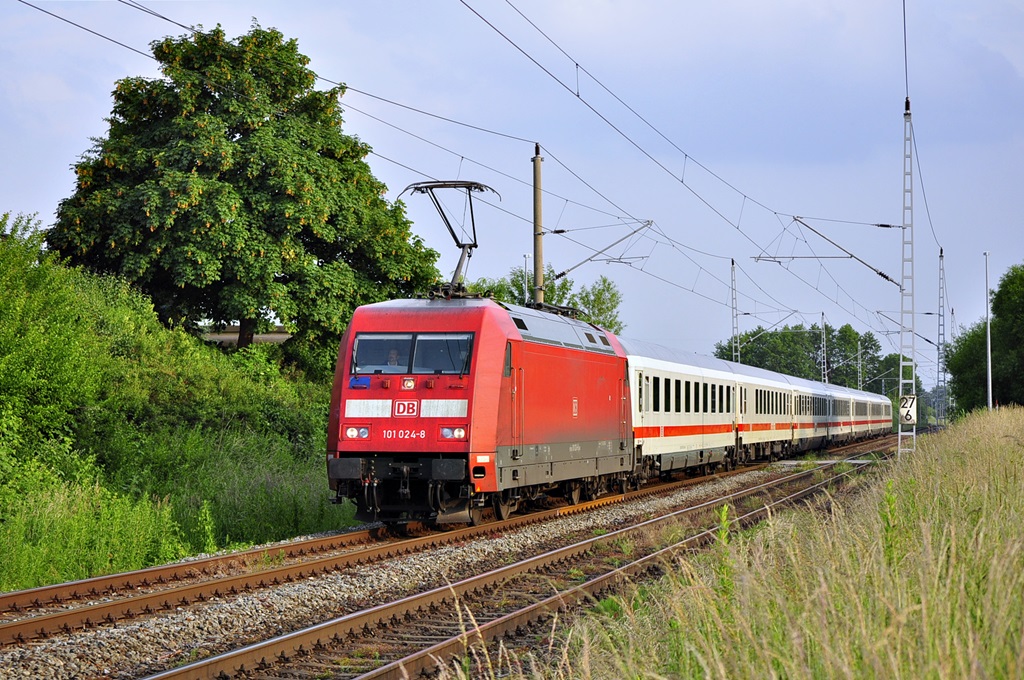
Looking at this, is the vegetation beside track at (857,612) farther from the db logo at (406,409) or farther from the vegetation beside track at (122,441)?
the vegetation beside track at (122,441)

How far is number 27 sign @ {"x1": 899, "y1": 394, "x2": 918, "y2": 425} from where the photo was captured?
26609mm

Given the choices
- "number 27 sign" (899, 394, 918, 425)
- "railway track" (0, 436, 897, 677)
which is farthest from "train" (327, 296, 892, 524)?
"number 27 sign" (899, 394, 918, 425)

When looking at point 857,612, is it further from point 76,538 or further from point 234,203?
point 234,203

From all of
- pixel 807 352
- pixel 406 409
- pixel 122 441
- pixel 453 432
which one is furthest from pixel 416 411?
pixel 807 352

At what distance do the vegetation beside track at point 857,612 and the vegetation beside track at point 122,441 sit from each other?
283 inches

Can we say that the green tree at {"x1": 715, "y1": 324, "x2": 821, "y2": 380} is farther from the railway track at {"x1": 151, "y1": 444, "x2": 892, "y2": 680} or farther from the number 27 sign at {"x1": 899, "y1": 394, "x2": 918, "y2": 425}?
the railway track at {"x1": 151, "y1": 444, "x2": 892, "y2": 680}

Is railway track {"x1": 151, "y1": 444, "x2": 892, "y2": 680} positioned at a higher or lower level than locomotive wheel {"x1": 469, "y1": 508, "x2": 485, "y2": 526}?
lower

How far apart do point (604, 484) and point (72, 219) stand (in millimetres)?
16545

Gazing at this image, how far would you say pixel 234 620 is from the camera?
9586mm

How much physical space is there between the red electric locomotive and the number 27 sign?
13839 millimetres

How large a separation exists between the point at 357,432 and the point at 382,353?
121 cm

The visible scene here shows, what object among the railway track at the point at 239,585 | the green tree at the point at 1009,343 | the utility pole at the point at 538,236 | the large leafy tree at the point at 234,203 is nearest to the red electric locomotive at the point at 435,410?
the railway track at the point at 239,585

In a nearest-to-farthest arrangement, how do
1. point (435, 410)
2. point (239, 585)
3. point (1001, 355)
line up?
point (239, 585) → point (435, 410) → point (1001, 355)

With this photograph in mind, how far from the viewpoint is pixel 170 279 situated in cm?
3008
